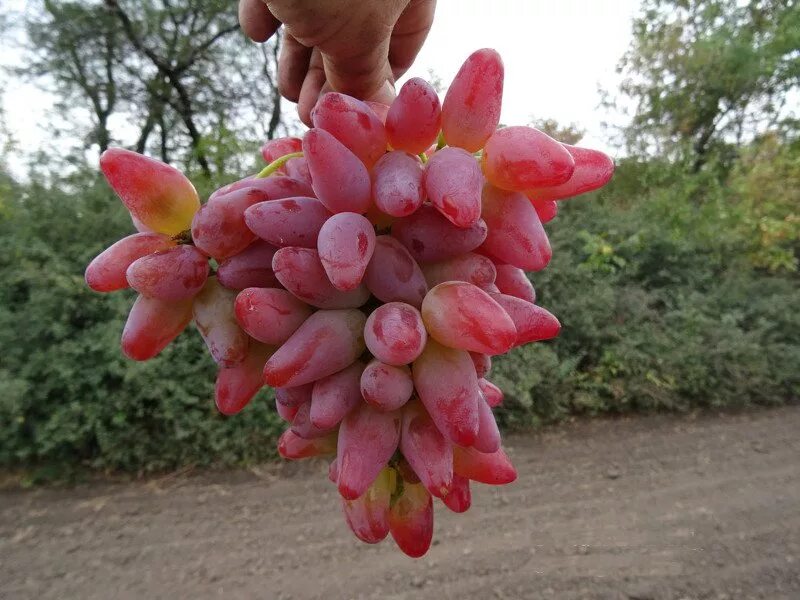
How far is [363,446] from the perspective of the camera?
0.49 metres

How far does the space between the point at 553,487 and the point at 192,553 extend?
174 centimetres

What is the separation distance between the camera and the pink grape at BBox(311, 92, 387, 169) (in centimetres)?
46

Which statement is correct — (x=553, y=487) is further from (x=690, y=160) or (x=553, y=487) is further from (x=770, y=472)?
(x=690, y=160)

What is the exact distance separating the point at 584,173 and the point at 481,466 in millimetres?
308

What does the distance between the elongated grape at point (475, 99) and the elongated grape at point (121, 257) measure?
29 cm

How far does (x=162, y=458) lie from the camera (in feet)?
9.36

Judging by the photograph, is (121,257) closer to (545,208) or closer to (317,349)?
(317,349)

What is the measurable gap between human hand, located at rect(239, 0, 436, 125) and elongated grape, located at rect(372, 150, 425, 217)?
0.50 ft

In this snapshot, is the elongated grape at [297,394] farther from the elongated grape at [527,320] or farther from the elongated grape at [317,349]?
the elongated grape at [527,320]

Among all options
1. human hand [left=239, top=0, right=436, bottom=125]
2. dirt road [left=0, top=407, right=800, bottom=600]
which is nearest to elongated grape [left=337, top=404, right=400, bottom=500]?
human hand [left=239, top=0, right=436, bottom=125]

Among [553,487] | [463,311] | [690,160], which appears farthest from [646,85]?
[463,311]

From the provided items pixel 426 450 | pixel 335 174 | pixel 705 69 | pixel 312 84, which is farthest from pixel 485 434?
pixel 705 69

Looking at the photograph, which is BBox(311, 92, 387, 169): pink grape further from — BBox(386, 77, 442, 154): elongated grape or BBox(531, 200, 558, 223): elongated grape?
BBox(531, 200, 558, 223): elongated grape

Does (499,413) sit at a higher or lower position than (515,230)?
lower
